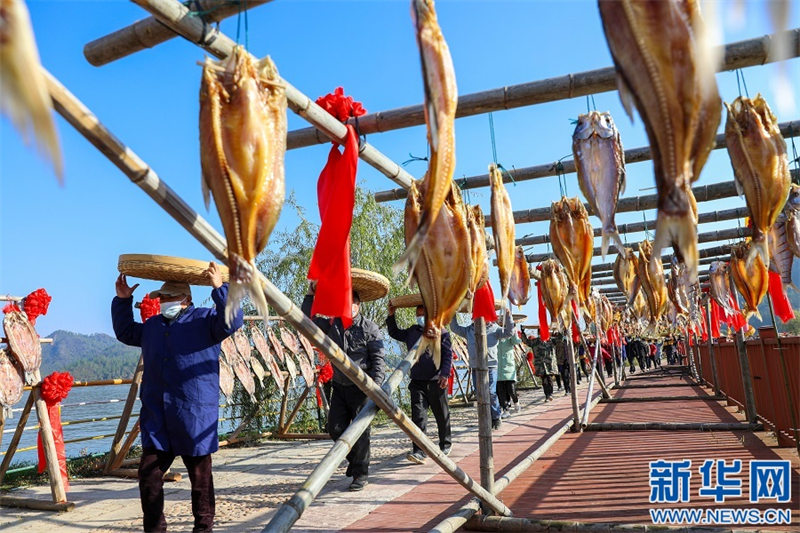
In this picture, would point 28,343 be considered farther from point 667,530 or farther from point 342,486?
point 667,530

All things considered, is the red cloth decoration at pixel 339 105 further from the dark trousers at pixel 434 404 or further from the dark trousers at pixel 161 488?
the dark trousers at pixel 434 404

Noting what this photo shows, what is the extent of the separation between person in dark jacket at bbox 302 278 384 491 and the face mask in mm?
1537

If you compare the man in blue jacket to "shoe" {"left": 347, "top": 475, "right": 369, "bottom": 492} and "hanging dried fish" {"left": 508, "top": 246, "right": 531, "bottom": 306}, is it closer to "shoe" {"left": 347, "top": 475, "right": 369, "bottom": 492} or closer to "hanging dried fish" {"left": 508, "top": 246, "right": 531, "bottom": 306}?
"shoe" {"left": 347, "top": 475, "right": 369, "bottom": 492}

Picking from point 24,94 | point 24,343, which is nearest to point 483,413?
point 24,94

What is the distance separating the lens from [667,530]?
367 centimetres

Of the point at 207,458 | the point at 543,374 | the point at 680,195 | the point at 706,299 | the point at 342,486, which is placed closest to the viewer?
the point at 680,195

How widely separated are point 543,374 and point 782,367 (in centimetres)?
1051

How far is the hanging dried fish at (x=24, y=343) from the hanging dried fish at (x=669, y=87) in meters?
6.58

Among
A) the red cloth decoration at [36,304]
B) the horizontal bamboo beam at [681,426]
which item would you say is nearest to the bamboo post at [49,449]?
the red cloth decoration at [36,304]

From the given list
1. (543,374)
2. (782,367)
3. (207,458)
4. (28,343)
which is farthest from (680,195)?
(543,374)

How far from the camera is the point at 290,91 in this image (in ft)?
9.48

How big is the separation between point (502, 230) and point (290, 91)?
60.9 inches

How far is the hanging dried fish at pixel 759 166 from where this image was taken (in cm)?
278

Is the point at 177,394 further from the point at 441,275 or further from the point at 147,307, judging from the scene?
the point at 147,307
